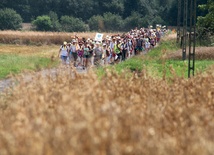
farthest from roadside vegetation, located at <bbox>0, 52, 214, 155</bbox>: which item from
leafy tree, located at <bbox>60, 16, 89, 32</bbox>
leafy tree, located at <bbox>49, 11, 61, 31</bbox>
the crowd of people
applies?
leafy tree, located at <bbox>60, 16, 89, 32</bbox>

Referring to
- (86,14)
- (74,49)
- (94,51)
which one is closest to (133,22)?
(86,14)

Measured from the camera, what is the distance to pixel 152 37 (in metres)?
47.2

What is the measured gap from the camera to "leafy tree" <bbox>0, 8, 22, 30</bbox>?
86.4 metres

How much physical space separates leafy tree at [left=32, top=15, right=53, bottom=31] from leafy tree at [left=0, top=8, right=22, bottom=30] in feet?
8.84

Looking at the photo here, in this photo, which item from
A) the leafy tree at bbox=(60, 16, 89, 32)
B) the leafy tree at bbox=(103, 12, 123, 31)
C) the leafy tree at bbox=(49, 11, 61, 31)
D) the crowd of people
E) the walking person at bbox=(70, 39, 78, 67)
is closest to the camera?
the crowd of people

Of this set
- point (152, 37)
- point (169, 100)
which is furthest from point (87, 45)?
point (169, 100)

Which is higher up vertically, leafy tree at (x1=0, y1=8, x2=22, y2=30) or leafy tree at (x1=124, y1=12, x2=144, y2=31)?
leafy tree at (x1=0, y1=8, x2=22, y2=30)

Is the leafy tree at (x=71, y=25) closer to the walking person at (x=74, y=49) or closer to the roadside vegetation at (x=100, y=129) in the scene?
the walking person at (x=74, y=49)

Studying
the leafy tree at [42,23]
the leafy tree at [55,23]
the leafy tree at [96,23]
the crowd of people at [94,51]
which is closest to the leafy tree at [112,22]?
the leafy tree at [96,23]

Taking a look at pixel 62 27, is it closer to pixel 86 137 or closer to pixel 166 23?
pixel 166 23

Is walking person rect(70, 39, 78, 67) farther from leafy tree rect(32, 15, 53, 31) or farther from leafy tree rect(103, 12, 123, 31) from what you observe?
leafy tree rect(103, 12, 123, 31)

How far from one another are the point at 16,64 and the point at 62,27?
62.3 meters

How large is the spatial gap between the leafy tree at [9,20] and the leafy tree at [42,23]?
269cm

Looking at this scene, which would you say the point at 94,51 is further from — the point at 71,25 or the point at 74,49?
the point at 71,25
